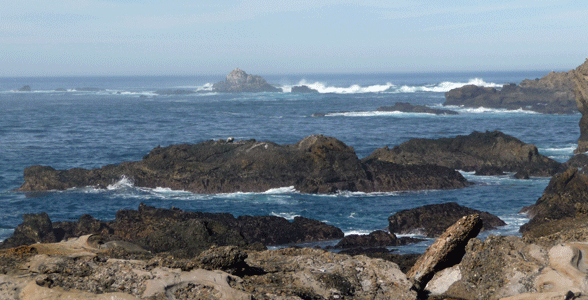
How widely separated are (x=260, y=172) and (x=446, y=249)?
901 inches

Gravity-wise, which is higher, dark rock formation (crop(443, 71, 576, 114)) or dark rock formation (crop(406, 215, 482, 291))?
dark rock formation (crop(443, 71, 576, 114))

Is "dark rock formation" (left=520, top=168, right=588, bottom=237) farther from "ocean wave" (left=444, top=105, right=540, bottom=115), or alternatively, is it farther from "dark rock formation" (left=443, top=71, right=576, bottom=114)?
"dark rock formation" (left=443, top=71, right=576, bottom=114)

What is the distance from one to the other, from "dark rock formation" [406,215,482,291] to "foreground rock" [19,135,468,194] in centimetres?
2064

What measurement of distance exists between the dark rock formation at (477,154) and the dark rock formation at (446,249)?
24.3m

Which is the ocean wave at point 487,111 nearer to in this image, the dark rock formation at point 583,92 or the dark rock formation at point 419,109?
the dark rock formation at point 419,109

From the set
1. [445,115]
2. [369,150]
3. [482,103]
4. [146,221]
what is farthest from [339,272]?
[482,103]

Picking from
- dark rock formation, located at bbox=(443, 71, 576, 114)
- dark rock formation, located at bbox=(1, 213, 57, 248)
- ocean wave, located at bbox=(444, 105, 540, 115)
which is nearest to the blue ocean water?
ocean wave, located at bbox=(444, 105, 540, 115)

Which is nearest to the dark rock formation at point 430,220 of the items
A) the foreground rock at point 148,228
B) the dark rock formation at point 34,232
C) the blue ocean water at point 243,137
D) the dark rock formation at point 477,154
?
the blue ocean water at point 243,137

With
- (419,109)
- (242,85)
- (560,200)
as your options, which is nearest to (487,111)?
(419,109)

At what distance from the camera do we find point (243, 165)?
33219mm

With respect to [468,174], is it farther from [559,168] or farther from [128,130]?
[128,130]

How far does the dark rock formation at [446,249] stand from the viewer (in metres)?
10.3

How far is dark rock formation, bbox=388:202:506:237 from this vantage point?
22.5m

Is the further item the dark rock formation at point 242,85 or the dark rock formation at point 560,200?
the dark rock formation at point 242,85
